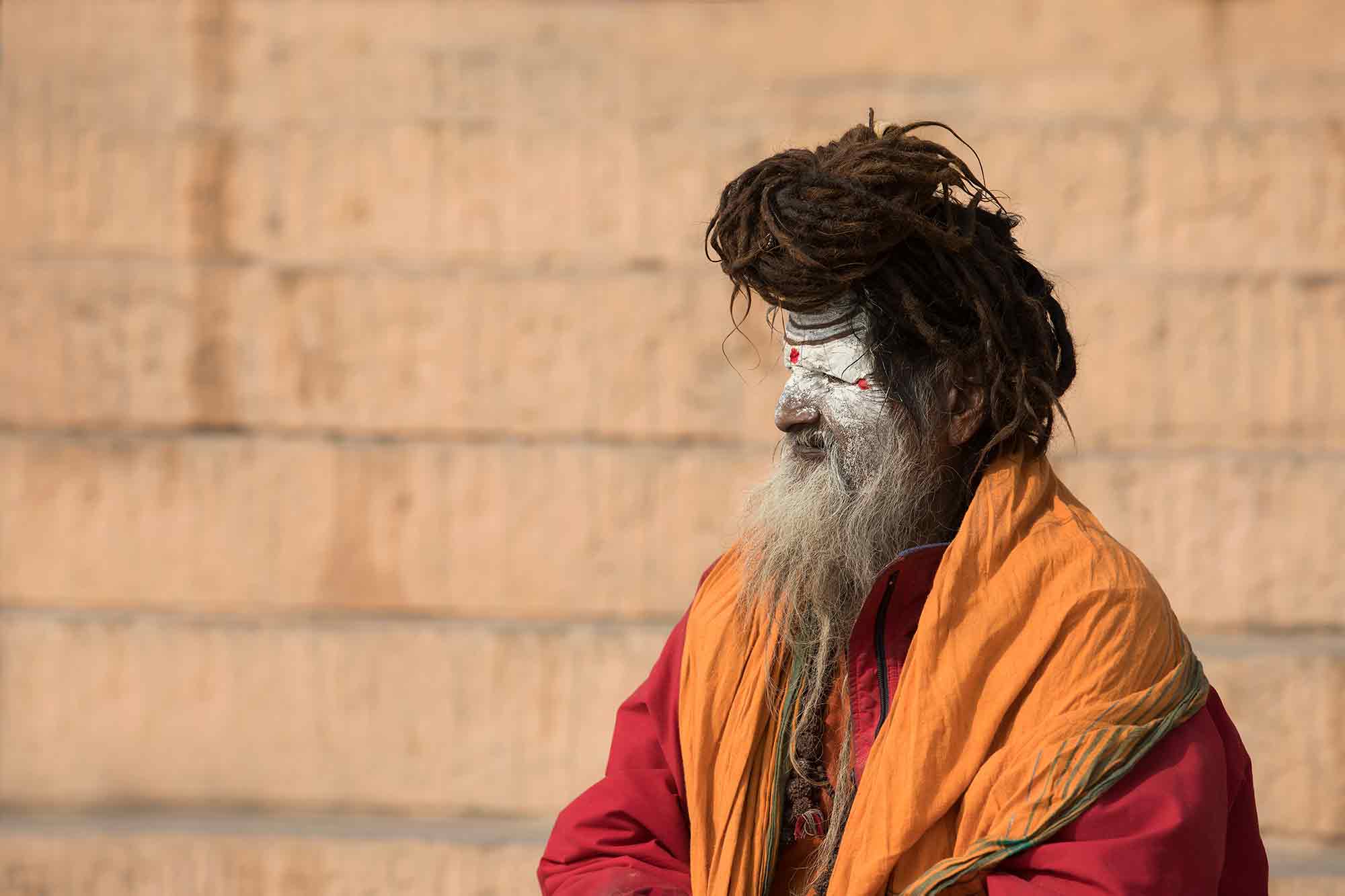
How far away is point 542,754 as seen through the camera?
4.04m

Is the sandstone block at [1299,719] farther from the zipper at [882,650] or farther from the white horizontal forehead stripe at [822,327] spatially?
the white horizontal forehead stripe at [822,327]

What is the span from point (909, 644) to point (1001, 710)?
0.22 meters

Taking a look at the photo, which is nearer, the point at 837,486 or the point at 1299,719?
the point at 837,486

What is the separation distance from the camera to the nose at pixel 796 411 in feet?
7.47

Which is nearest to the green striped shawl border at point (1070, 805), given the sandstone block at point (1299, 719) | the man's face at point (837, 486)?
the man's face at point (837, 486)

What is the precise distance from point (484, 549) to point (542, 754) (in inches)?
24.0

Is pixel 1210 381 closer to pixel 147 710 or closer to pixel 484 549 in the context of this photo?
pixel 484 549

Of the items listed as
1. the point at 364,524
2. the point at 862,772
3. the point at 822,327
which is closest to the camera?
the point at 862,772

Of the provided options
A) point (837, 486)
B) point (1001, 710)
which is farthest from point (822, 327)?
point (1001, 710)

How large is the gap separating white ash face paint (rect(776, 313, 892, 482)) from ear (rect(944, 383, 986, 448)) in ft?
0.32

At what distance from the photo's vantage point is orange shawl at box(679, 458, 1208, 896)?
1975 mm

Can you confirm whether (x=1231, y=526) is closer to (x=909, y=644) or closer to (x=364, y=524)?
(x=909, y=644)

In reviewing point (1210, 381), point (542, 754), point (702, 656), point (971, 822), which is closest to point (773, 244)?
point (702, 656)

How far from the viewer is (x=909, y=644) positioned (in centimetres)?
222
